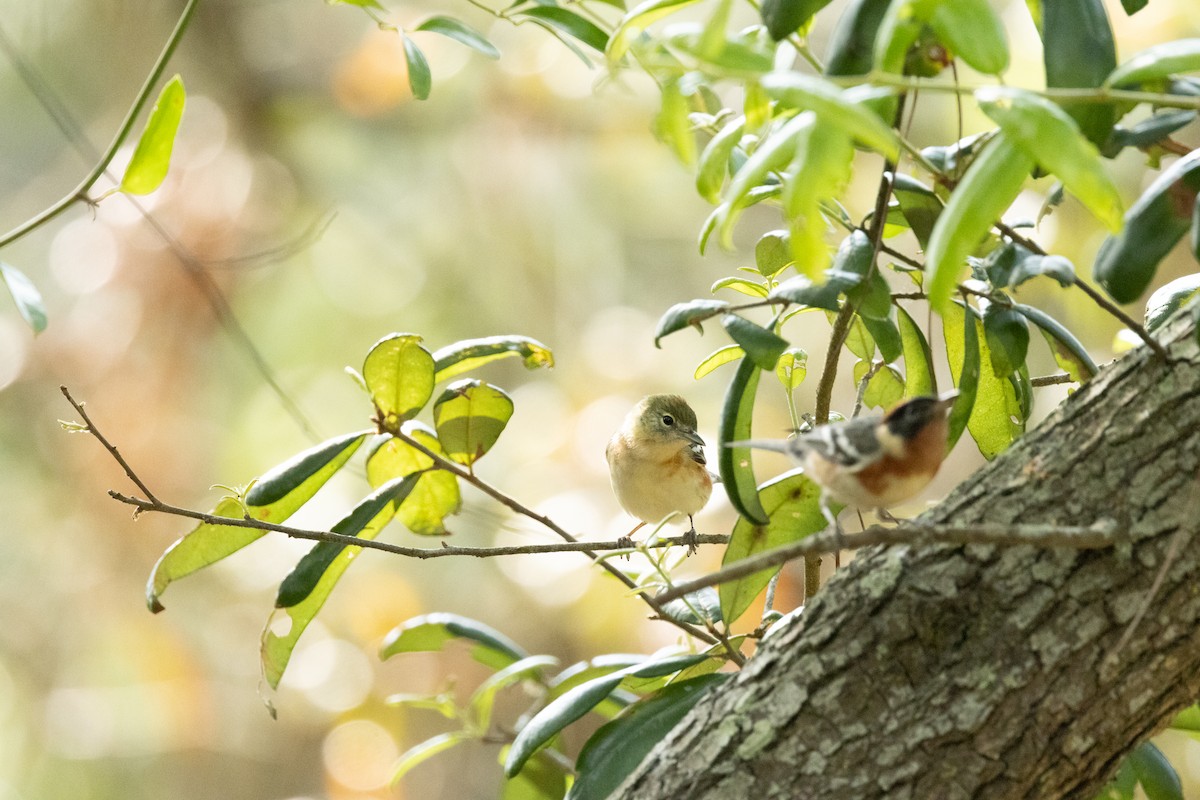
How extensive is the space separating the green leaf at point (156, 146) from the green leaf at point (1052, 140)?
944 mm

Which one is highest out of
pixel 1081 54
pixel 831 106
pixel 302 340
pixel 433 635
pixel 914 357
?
pixel 831 106

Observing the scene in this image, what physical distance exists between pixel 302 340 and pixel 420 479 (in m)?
3.20

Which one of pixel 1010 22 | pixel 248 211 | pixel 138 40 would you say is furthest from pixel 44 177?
pixel 1010 22

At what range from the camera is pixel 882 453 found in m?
1.14

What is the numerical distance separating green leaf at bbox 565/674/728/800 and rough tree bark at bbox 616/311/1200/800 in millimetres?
Answer: 219

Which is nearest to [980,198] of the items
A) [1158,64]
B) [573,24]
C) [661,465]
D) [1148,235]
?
[1158,64]

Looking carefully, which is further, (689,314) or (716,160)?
(689,314)

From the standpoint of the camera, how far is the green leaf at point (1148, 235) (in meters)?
0.99

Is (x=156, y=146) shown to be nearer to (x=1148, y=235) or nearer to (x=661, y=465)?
(x=1148, y=235)

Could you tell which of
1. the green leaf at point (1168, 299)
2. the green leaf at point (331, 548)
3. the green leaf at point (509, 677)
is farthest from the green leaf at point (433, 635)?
the green leaf at point (1168, 299)

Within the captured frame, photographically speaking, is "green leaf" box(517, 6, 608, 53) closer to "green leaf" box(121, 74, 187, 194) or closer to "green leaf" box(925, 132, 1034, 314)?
"green leaf" box(121, 74, 187, 194)

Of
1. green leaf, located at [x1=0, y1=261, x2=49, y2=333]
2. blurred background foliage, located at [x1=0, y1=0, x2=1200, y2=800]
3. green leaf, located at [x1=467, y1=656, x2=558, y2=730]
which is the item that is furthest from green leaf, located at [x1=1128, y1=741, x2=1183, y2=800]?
blurred background foliage, located at [x1=0, y1=0, x2=1200, y2=800]

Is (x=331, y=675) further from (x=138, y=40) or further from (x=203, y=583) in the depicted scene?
(x=138, y=40)

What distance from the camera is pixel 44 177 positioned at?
14.7 ft
